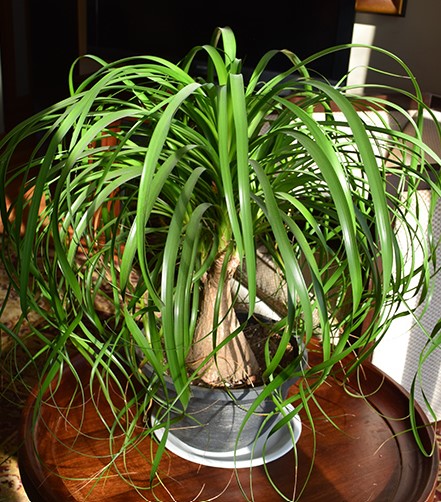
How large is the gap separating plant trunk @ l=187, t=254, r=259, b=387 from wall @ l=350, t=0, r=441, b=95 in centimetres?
238

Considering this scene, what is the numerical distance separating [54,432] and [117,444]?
8 centimetres

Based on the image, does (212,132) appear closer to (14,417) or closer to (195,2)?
(14,417)

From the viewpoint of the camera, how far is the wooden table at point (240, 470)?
692mm

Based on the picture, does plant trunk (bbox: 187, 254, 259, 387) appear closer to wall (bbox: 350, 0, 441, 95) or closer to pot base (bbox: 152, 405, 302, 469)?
pot base (bbox: 152, 405, 302, 469)

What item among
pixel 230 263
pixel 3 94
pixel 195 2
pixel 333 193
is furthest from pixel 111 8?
pixel 333 193

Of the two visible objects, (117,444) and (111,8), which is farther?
(111,8)

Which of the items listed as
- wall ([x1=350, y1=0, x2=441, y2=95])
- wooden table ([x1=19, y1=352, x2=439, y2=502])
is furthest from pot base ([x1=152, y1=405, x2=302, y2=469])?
wall ([x1=350, y1=0, x2=441, y2=95])

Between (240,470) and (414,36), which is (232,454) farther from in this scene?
(414,36)

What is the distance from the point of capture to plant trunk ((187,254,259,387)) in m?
0.73

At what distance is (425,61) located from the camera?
286 centimetres

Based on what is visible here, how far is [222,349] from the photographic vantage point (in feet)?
2.41

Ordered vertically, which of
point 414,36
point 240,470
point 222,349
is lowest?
point 240,470

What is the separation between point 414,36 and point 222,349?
251 cm

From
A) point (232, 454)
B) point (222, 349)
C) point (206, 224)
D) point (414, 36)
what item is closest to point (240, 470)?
point (232, 454)
